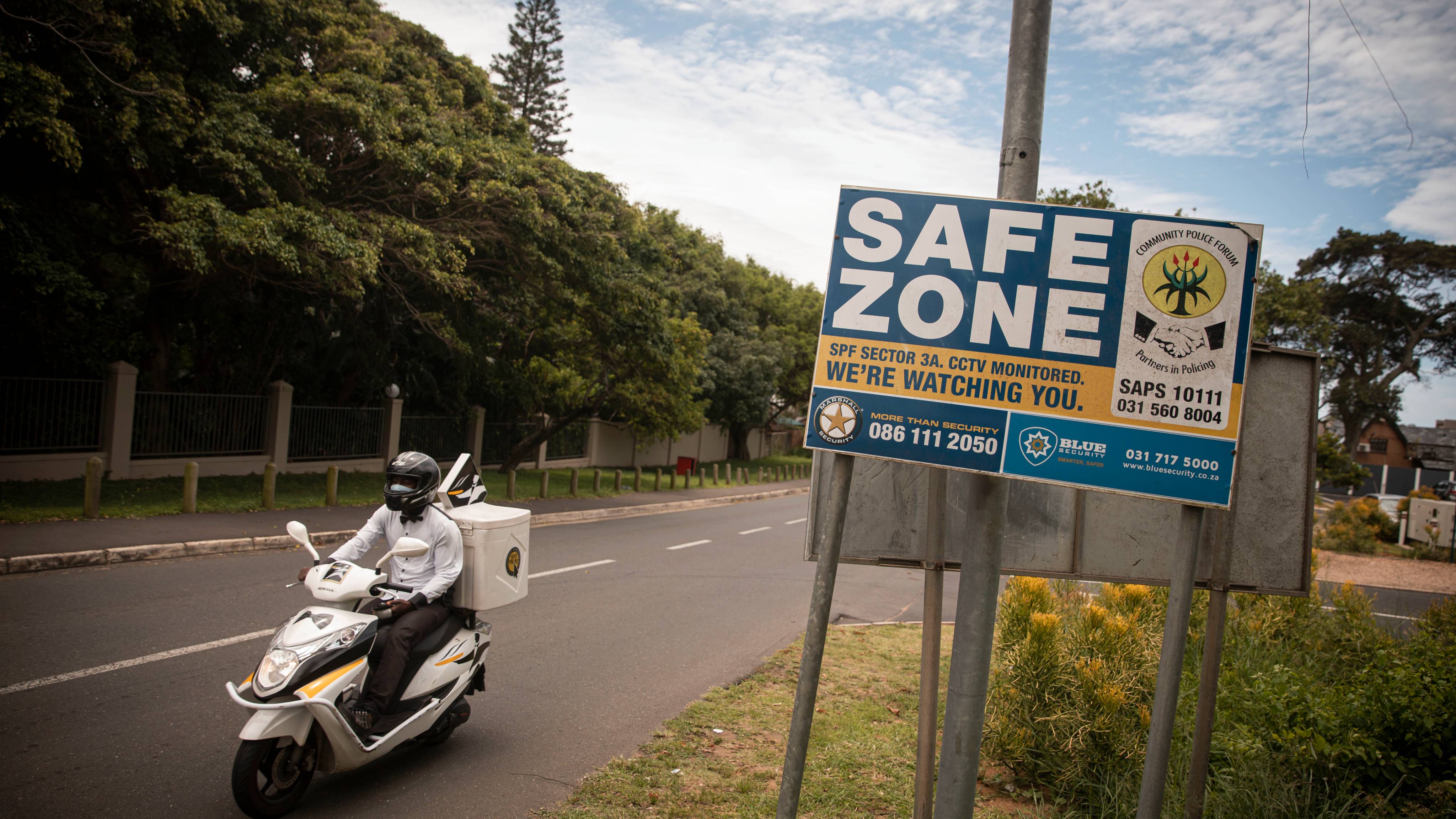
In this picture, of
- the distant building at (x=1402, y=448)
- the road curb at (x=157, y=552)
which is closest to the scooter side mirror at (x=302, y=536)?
the road curb at (x=157, y=552)

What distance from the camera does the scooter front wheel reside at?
3551mm

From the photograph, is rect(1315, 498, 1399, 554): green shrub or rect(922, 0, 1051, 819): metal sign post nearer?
rect(922, 0, 1051, 819): metal sign post

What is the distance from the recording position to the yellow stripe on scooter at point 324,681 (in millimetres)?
3598

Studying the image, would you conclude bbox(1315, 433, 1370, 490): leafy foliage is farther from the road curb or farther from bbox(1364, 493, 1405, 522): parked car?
the road curb

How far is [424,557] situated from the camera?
4203 mm

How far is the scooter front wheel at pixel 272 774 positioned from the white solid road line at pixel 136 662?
221 centimetres

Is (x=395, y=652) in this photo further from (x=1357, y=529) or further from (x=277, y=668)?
(x=1357, y=529)

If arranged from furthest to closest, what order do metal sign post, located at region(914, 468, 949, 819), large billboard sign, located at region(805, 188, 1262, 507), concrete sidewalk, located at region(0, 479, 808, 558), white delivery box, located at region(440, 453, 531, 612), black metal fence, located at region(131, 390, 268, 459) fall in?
black metal fence, located at region(131, 390, 268, 459) < concrete sidewalk, located at region(0, 479, 808, 558) < white delivery box, located at region(440, 453, 531, 612) < metal sign post, located at region(914, 468, 949, 819) < large billboard sign, located at region(805, 188, 1262, 507)

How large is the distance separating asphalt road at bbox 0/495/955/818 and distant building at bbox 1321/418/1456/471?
70.9m

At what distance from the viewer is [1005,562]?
151 inches

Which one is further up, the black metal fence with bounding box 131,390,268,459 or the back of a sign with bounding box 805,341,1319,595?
the back of a sign with bounding box 805,341,1319,595

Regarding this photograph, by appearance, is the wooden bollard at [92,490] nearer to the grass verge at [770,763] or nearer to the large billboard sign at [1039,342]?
the grass verge at [770,763]

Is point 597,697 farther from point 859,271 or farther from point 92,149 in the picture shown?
point 92,149

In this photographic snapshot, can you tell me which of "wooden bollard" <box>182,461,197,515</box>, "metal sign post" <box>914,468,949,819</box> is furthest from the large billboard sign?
"wooden bollard" <box>182,461,197,515</box>
